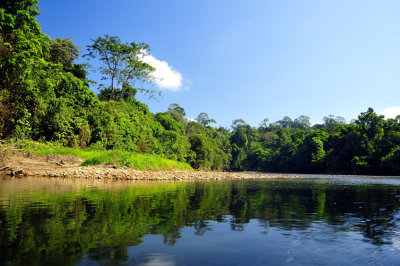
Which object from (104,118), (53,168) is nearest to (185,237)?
(53,168)

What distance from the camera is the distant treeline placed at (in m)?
17.7

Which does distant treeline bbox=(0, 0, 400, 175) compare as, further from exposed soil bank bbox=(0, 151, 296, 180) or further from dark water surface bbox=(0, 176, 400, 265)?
dark water surface bbox=(0, 176, 400, 265)

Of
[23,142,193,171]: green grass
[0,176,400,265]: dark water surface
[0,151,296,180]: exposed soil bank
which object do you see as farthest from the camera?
[23,142,193,171]: green grass

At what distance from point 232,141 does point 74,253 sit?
102104 millimetres

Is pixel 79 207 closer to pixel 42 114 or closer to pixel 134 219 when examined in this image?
pixel 134 219

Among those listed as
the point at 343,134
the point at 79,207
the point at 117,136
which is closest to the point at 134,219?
the point at 79,207

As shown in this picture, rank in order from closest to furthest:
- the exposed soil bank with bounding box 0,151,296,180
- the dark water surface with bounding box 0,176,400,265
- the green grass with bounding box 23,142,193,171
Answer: the dark water surface with bounding box 0,176,400,265, the exposed soil bank with bounding box 0,151,296,180, the green grass with bounding box 23,142,193,171

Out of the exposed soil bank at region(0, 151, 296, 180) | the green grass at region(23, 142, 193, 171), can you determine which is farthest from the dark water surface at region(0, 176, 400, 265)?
the green grass at region(23, 142, 193, 171)

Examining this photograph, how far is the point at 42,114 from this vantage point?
2178 centimetres

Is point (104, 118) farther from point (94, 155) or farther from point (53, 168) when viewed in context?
point (53, 168)

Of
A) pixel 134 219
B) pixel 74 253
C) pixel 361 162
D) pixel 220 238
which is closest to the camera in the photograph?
pixel 74 253

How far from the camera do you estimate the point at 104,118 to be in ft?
90.8

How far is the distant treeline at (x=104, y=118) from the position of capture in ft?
58.0

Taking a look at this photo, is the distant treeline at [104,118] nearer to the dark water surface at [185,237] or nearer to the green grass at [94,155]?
the green grass at [94,155]
